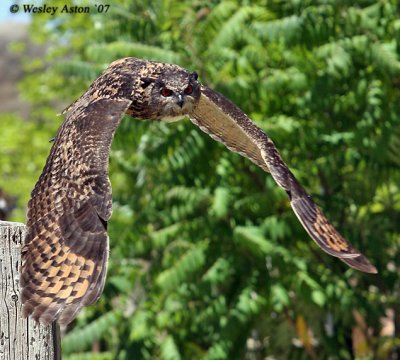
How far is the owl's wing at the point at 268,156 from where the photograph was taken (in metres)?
5.08

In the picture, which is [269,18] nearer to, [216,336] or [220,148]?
[220,148]

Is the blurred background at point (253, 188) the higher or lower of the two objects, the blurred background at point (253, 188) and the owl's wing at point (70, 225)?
the lower

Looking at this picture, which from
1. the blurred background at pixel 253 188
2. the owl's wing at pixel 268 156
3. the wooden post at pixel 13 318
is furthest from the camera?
the blurred background at pixel 253 188

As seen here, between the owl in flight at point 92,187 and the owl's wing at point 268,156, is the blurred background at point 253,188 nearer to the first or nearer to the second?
the owl's wing at point 268,156

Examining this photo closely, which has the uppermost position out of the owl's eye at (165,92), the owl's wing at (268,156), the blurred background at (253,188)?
the owl's eye at (165,92)

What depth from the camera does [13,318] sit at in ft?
14.9

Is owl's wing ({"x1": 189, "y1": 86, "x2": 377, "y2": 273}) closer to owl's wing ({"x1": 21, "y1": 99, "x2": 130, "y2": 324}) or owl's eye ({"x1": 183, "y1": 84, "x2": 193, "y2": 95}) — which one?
owl's eye ({"x1": 183, "y1": 84, "x2": 193, "y2": 95})

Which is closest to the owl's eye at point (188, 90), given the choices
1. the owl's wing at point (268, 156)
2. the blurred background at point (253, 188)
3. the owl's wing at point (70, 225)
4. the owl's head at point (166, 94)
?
the owl's head at point (166, 94)

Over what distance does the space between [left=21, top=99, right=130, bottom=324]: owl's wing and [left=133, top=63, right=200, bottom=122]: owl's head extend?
2.33ft

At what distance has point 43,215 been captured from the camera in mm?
4645

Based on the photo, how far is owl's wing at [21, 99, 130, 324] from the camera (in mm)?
4219

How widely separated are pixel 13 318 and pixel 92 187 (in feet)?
2.23

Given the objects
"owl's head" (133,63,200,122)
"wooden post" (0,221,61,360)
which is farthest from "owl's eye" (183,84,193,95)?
"wooden post" (0,221,61,360)

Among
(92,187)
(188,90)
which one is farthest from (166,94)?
(92,187)
